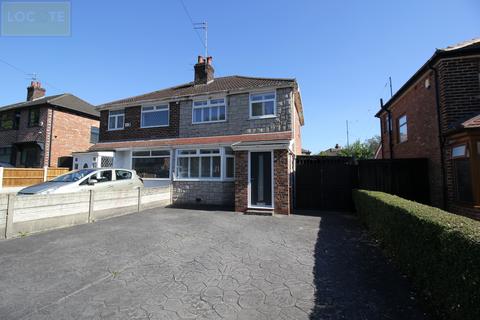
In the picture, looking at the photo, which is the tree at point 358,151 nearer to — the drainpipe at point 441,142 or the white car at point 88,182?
the drainpipe at point 441,142

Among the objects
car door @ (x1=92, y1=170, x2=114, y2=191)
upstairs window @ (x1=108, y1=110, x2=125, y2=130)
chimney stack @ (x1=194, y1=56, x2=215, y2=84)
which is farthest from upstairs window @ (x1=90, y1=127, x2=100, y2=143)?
car door @ (x1=92, y1=170, x2=114, y2=191)

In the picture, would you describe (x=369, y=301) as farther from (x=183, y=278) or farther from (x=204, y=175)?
(x=204, y=175)

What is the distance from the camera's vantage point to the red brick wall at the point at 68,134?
19367 millimetres

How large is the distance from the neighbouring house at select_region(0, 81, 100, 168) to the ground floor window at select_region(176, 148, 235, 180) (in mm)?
12348

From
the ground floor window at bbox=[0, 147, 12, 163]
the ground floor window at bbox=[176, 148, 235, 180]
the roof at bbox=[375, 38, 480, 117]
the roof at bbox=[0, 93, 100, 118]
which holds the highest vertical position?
the roof at bbox=[0, 93, 100, 118]

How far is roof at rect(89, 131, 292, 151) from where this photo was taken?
469 inches

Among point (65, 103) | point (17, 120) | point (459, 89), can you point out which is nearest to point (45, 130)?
point (65, 103)

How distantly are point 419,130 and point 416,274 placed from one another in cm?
909

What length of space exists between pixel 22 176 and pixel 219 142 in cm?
1221

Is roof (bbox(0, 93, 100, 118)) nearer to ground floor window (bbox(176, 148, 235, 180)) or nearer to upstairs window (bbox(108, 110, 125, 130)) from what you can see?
upstairs window (bbox(108, 110, 125, 130))

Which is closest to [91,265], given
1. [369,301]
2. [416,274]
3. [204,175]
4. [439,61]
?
[369,301]

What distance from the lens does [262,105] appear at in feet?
41.9

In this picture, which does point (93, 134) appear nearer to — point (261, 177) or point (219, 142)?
point (219, 142)

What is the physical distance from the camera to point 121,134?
15.8 m
